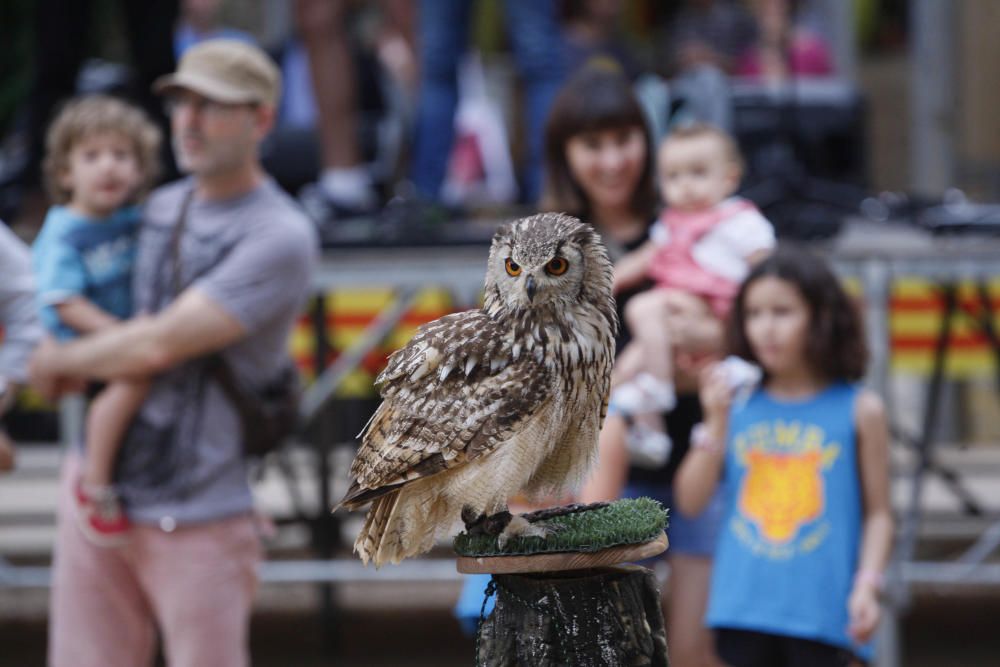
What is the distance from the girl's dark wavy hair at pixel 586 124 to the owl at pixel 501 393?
5.11ft

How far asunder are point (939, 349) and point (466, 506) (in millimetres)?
4180

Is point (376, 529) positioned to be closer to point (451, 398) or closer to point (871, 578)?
point (451, 398)

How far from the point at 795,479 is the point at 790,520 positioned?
11 cm

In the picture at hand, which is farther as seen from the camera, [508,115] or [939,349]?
[508,115]

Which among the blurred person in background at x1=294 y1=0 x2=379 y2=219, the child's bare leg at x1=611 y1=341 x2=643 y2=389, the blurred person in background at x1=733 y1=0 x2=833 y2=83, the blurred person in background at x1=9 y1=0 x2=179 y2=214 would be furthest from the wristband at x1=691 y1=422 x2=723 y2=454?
the blurred person in background at x1=733 y1=0 x2=833 y2=83

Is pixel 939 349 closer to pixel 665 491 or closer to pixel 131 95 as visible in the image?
pixel 665 491

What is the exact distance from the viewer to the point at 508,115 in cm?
1061

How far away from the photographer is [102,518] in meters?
3.61

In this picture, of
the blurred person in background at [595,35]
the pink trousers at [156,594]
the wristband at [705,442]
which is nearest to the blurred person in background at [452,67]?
the blurred person in background at [595,35]

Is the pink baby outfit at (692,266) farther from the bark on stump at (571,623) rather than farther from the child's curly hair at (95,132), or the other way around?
the bark on stump at (571,623)

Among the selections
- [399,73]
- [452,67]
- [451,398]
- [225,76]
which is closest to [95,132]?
[225,76]

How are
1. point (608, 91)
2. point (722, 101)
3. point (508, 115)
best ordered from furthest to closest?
point (508, 115) → point (722, 101) → point (608, 91)

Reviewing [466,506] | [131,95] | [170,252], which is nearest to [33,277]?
[170,252]

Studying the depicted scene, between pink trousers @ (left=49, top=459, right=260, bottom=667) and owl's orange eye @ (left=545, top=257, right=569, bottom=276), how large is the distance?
1.71 metres
